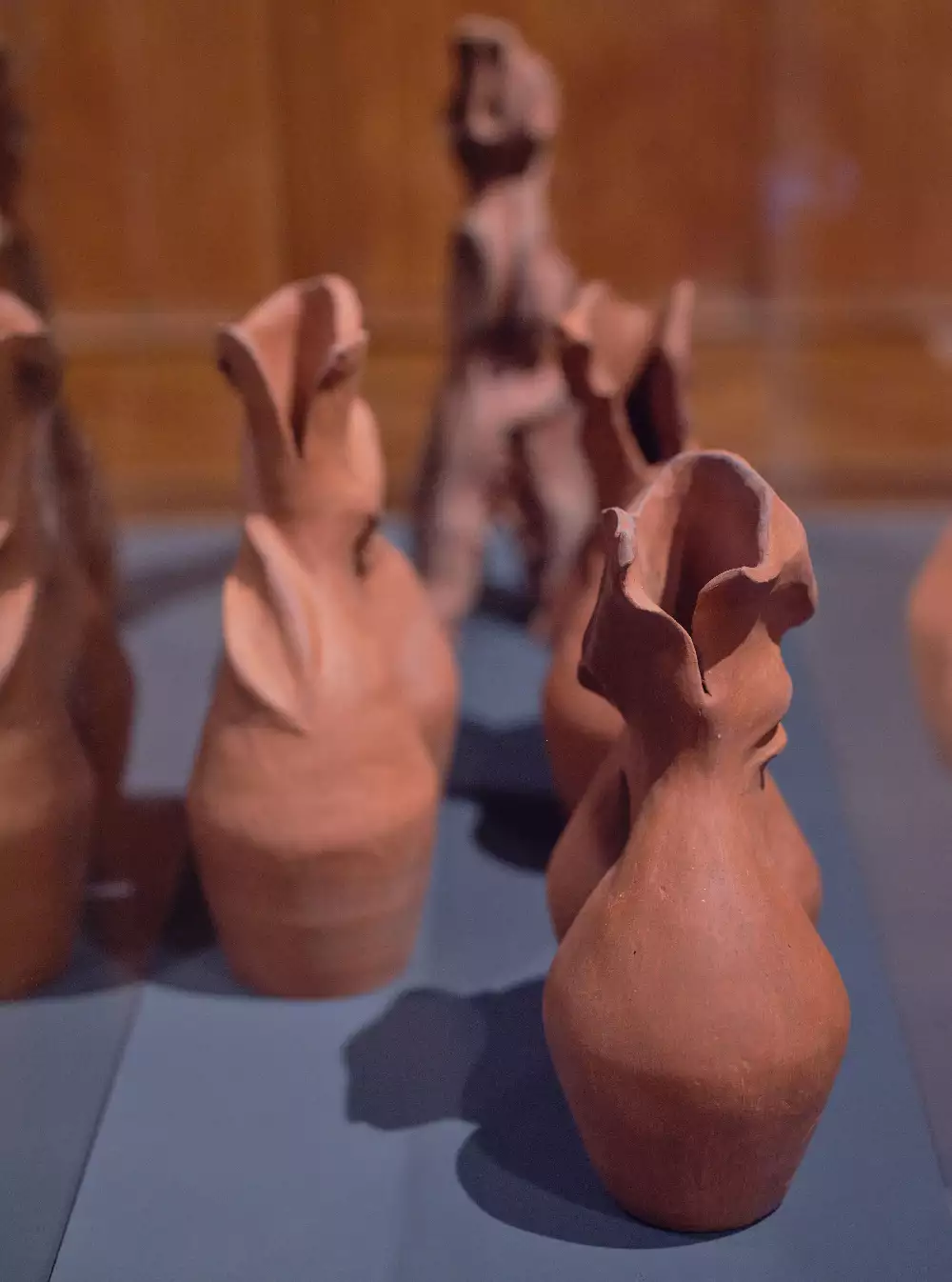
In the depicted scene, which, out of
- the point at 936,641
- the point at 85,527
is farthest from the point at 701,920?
the point at 85,527

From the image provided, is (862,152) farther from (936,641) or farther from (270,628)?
(270,628)

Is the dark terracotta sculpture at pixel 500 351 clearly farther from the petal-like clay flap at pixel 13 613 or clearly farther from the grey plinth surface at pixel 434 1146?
the petal-like clay flap at pixel 13 613

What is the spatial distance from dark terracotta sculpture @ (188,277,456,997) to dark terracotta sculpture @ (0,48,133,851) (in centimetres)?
19

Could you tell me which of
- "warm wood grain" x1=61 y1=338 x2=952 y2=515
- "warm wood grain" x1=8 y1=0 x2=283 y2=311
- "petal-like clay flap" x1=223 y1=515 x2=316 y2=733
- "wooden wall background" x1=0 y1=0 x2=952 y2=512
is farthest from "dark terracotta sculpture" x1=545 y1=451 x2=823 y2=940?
"warm wood grain" x1=61 y1=338 x2=952 y2=515

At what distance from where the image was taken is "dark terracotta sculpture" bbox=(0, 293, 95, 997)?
4.21 ft

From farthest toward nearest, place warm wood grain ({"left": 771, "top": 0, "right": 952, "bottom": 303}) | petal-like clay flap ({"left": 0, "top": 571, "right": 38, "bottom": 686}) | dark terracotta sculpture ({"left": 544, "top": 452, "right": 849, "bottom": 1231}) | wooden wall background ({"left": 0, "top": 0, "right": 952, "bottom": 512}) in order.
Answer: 1. warm wood grain ({"left": 771, "top": 0, "right": 952, "bottom": 303})
2. wooden wall background ({"left": 0, "top": 0, "right": 952, "bottom": 512})
3. petal-like clay flap ({"left": 0, "top": 571, "right": 38, "bottom": 686})
4. dark terracotta sculpture ({"left": 544, "top": 452, "right": 849, "bottom": 1231})

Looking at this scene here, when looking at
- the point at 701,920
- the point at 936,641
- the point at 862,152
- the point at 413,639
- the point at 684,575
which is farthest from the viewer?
the point at 862,152

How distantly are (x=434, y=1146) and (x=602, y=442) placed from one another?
697 mm

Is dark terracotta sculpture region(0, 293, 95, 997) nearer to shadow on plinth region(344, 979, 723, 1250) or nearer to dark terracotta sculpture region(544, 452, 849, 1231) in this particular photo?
shadow on plinth region(344, 979, 723, 1250)

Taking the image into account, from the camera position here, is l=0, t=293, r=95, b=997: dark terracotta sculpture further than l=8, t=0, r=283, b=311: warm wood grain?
No

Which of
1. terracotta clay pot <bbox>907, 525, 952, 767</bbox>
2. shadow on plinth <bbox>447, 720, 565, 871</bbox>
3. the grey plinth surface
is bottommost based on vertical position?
shadow on plinth <bbox>447, 720, 565, 871</bbox>

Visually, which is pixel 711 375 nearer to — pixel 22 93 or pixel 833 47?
pixel 833 47

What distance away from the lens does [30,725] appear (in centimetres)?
130

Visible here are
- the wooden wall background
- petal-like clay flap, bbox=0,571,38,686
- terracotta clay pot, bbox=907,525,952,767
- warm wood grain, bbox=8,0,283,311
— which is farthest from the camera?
the wooden wall background
